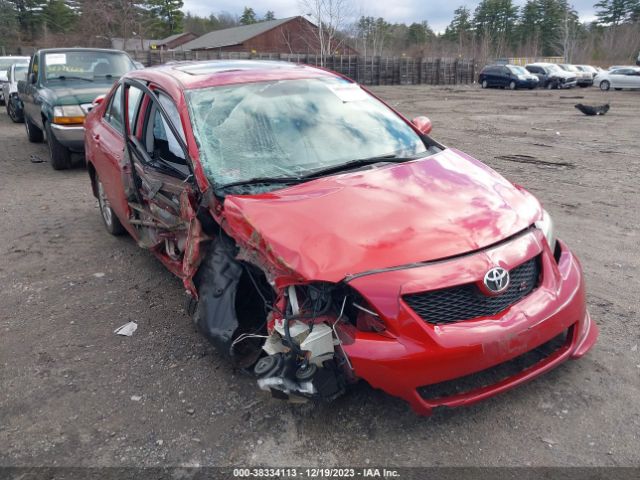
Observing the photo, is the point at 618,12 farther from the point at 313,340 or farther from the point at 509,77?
the point at 313,340

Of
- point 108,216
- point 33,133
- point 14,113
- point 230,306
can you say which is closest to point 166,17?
point 14,113

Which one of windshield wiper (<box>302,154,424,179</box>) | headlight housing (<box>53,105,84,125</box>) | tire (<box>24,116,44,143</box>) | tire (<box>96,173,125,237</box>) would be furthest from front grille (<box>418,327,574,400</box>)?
tire (<box>24,116,44,143</box>)

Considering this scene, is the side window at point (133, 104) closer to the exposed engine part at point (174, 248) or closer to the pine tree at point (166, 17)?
the exposed engine part at point (174, 248)

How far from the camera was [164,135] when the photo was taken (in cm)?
374

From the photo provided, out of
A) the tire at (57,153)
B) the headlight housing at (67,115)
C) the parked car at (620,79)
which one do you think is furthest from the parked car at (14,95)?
the parked car at (620,79)

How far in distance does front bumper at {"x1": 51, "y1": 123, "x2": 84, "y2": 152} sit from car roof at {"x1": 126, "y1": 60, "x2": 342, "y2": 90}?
4035 mm

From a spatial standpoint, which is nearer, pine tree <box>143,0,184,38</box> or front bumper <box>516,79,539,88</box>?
front bumper <box>516,79,539,88</box>

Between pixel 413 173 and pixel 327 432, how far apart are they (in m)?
1.55

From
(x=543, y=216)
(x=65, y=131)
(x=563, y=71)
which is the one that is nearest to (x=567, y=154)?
(x=543, y=216)

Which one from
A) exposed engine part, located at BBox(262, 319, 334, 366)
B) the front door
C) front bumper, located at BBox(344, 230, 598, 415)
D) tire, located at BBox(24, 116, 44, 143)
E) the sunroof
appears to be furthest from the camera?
tire, located at BBox(24, 116, 44, 143)

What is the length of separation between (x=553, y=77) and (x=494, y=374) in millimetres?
35765

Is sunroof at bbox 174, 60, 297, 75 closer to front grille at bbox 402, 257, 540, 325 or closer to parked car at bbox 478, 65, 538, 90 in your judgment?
front grille at bbox 402, 257, 540, 325

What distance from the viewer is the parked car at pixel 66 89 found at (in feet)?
26.0

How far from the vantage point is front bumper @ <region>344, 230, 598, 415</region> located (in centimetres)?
226
